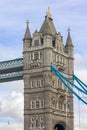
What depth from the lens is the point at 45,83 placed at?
Result: 111188mm

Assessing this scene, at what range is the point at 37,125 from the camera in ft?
365

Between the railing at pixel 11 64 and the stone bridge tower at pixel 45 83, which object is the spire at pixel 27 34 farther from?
the railing at pixel 11 64

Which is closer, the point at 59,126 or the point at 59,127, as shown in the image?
the point at 59,126

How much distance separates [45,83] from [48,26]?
13.9 m

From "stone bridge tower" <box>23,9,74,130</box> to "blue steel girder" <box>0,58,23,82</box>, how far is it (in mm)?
2802

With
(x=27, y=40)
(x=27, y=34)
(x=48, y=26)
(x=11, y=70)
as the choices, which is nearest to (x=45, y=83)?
(x=27, y=40)

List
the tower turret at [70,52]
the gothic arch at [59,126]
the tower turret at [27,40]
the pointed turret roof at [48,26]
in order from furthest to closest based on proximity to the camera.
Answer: the tower turret at [70,52], the tower turret at [27,40], the pointed turret roof at [48,26], the gothic arch at [59,126]

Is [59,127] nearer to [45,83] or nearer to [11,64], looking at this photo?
[45,83]

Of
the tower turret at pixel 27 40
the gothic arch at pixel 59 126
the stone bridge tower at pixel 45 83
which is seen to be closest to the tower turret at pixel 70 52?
the stone bridge tower at pixel 45 83

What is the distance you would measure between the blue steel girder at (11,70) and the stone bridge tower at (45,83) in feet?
9.19

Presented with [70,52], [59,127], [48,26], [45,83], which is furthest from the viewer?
[70,52]

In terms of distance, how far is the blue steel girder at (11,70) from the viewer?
118250 millimetres

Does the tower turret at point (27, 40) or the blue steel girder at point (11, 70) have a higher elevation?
the tower turret at point (27, 40)

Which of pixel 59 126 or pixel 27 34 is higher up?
pixel 27 34
